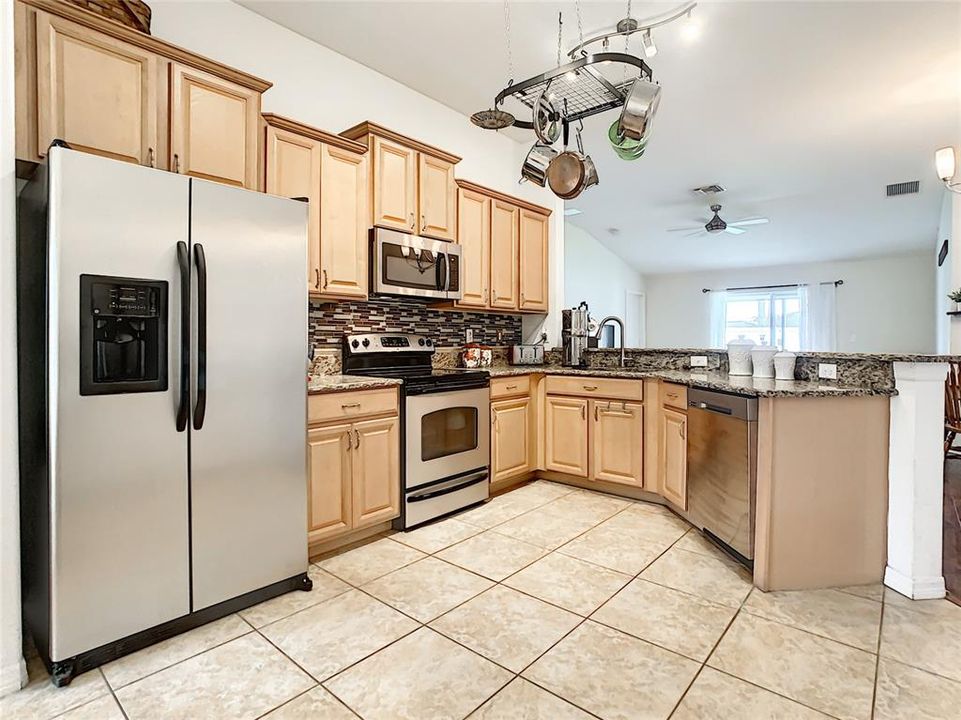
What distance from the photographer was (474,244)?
3.88m

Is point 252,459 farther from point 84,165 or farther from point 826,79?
point 826,79

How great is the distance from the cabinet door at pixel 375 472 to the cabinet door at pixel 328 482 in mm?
53

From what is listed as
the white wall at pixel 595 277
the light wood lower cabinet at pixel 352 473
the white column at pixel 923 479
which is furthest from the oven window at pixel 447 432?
the white wall at pixel 595 277

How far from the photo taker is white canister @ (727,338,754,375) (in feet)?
9.92

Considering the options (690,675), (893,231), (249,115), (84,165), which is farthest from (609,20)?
(893,231)

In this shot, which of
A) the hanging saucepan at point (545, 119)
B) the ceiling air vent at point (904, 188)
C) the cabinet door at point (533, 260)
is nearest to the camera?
the hanging saucepan at point (545, 119)

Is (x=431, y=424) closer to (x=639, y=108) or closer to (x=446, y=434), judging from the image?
(x=446, y=434)

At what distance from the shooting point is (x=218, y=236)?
1.96m

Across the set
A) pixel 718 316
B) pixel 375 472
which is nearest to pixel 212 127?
pixel 375 472

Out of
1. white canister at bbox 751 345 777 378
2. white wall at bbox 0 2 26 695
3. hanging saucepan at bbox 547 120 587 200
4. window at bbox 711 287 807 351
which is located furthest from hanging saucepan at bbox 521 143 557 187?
window at bbox 711 287 807 351

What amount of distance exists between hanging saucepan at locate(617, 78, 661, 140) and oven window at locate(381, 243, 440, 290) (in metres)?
1.49

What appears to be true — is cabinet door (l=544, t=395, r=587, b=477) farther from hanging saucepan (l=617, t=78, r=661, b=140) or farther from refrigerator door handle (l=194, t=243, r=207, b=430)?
refrigerator door handle (l=194, t=243, r=207, b=430)

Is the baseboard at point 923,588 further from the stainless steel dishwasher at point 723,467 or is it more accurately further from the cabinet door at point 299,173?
the cabinet door at point 299,173

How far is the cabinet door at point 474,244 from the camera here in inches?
149
